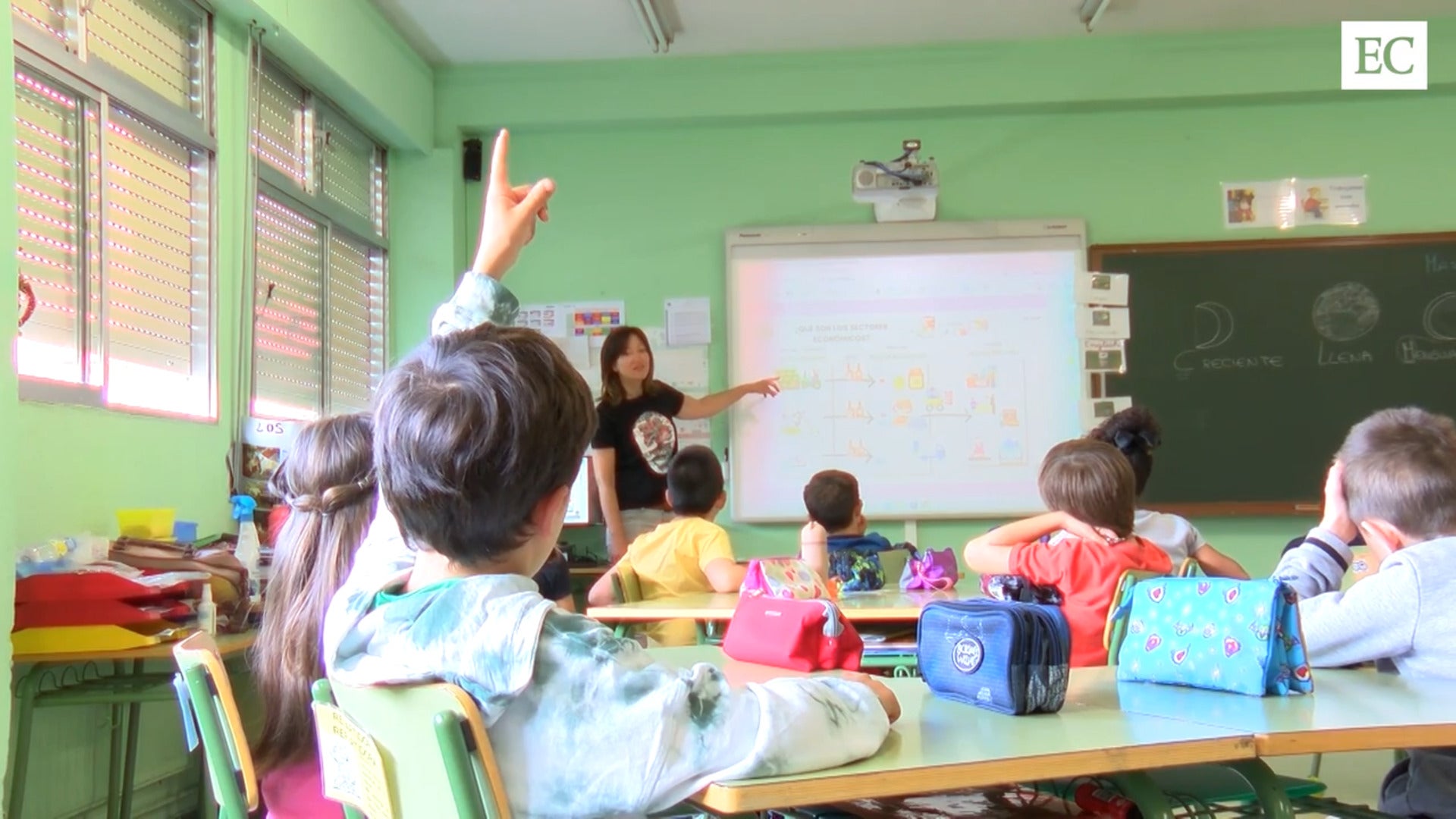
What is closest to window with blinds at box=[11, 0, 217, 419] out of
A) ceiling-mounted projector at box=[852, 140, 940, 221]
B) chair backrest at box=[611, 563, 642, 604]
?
chair backrest at box=[611, 563, 642, 604]

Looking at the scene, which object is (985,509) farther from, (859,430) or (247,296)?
(247,296)

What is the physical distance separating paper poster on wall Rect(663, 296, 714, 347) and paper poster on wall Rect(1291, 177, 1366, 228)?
255cm

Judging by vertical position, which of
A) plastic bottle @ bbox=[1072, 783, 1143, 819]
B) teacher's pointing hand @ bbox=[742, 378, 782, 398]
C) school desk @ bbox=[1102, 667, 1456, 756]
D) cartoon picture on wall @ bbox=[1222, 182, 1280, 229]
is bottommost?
plastic bottle @ bbox=[1072, 783, 1143, 819]

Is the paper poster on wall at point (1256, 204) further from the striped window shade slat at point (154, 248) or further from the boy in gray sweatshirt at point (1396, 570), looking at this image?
the striped window shade slat at point (154, 248)

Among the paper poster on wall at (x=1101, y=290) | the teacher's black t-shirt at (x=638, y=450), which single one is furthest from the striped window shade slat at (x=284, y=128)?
the paper poster on wall at (x=1101, y=290)

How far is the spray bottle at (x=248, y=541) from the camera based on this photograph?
10.6 ft

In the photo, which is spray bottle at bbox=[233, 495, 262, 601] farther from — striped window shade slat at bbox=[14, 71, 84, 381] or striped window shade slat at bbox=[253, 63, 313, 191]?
striped window shade slat at bbox=[253, 63, 313, 191]

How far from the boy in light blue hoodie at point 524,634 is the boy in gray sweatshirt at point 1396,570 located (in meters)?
0.93

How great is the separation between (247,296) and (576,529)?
1806mm

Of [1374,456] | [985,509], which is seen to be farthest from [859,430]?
[1374,456]

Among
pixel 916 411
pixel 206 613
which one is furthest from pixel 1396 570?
pixel 916 411

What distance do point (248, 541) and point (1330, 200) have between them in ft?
14.7

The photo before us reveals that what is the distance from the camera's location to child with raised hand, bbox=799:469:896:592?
3531 mm

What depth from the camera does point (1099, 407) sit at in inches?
201
